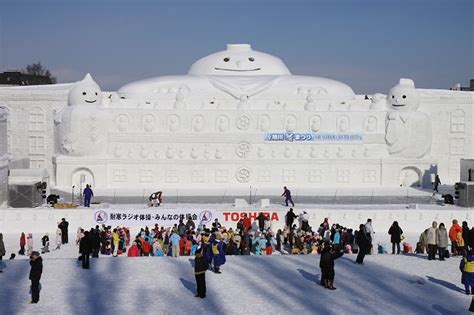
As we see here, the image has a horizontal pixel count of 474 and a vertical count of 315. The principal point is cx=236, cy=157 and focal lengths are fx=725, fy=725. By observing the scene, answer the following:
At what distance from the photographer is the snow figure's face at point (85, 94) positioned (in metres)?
37.4

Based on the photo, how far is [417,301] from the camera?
15.4 meters

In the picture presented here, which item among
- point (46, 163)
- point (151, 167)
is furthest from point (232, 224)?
point (46, 163)

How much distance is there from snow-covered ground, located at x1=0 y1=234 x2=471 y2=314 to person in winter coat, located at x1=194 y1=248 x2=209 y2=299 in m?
A: 0.21

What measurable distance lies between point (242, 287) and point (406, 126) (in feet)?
79.3

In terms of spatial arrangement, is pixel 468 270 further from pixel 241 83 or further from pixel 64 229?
pixel 241 83

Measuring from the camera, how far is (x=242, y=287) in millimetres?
16234

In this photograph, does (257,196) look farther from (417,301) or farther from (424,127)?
(417,301)

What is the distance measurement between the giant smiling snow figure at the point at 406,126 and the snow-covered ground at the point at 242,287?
19.5 m

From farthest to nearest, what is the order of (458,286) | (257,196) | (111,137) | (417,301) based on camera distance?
(111,137) → (257,196) → (458,286) → (417,301)

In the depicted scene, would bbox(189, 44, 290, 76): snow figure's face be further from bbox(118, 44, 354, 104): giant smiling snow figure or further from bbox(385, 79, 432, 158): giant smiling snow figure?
bbox(385, 79, 432, 158): giant smiling snow figure

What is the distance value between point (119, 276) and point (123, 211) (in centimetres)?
1018

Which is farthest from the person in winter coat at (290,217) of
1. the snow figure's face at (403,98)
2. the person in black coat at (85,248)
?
the snow figure's face at (403,98)

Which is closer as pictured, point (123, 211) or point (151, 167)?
point (123, 211)

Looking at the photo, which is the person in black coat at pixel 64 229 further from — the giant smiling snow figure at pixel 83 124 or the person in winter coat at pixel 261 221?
the giant smiling snow figure at pixel 83 124
